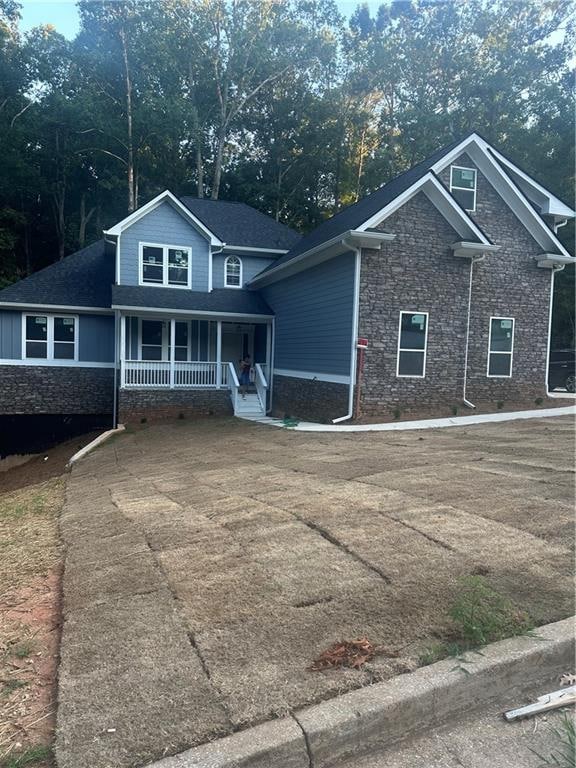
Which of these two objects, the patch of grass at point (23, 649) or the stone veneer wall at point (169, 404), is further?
the stone veneer wall at point (169, 404)

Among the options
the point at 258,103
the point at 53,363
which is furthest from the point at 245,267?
the point at 258,103

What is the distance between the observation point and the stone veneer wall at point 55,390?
1672 cm

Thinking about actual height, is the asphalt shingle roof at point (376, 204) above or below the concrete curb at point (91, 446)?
above

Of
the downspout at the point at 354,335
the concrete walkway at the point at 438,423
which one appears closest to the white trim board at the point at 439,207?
the downspout at the point at 354,335

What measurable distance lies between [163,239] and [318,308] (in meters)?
6.33

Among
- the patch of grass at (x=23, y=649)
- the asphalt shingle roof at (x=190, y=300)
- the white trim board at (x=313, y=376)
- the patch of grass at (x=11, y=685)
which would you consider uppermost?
the asphalt shingle roof at (x=190, y=300)

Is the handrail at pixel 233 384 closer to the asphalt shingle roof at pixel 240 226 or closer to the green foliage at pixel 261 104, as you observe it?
the asphalt shingle roof at pixel 240 226

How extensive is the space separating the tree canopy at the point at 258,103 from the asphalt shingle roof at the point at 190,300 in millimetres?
15320

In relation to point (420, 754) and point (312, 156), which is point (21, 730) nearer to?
point (420, 754)

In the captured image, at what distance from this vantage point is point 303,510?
17.0 ft

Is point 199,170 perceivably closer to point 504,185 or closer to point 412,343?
point 504,185

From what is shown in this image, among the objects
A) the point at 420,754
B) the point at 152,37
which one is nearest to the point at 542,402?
the point at 420,754

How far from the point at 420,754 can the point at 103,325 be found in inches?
683

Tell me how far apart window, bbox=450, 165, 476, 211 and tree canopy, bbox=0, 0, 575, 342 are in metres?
13.1
